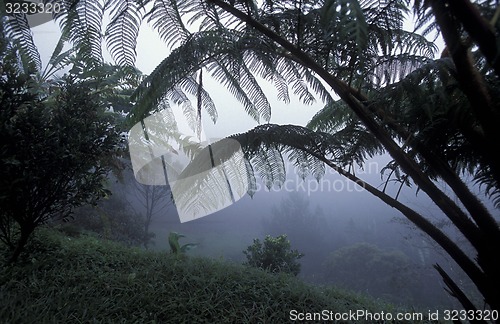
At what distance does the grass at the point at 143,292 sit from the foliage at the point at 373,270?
7.93 ft

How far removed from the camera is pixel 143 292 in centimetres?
198

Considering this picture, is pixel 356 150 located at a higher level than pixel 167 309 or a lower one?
higher

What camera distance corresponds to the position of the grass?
5.76 feet

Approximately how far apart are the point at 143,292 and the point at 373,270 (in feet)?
13.2

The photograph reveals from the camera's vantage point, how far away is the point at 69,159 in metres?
2.24

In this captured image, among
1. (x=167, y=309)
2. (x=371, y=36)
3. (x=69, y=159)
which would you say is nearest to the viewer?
(x=371, y=36)

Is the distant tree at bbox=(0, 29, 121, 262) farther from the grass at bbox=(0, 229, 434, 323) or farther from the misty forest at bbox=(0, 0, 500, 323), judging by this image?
the grass at bbox=(0, 229, 434, 323)

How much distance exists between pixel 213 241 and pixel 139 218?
5.88ft

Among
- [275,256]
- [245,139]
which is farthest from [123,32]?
[275,256]

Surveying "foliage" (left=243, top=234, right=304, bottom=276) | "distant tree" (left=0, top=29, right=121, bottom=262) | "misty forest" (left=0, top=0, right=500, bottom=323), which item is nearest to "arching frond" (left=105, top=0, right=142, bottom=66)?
"misty forest" (left=0, top=0, right=500, bottom=323)

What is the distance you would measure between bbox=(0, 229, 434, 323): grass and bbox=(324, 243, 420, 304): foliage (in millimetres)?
2416

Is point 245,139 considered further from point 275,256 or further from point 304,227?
point 304,227

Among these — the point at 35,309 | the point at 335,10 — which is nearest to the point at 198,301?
the point at 35,309

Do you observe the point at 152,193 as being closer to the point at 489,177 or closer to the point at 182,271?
the point at 182,271
